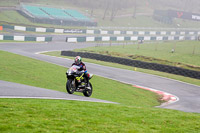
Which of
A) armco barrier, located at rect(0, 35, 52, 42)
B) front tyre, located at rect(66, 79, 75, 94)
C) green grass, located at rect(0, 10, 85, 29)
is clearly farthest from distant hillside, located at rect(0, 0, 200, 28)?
front tyre, located at rect(66, 79, 75, 94)

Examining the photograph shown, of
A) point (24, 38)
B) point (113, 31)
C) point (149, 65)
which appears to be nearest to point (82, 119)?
point (149, 65)

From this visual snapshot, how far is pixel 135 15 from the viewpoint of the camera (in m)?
95.1

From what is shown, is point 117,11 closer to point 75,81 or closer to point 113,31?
point 113,31

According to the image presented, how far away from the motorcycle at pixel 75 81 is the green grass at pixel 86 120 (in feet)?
11.9

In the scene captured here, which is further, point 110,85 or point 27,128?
point 110,85

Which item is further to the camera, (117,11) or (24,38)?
(117,11)

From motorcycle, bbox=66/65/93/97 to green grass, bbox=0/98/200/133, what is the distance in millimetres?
3614

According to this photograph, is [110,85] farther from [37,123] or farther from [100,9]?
[100,9]

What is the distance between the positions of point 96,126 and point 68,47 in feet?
138

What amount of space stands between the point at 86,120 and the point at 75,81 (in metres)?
6.03

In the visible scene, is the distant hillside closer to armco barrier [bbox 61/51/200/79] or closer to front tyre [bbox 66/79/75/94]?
armco barrier [bbox 61/51/200/79]

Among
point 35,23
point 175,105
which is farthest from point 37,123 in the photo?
point 35,23

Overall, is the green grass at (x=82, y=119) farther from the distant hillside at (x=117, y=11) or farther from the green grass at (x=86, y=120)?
the distant hillside at (x=117, y=11)

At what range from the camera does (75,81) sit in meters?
14.6
